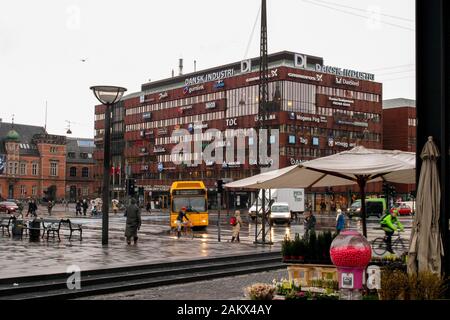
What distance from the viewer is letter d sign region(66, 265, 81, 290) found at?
13258mm

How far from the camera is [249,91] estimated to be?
9044 cm

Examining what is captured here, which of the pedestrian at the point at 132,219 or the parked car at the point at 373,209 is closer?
the pedestrian at the point at 132,219

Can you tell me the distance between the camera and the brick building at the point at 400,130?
327 feet

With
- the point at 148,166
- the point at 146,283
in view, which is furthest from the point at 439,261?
the point at 148,166

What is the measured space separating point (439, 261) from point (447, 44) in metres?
3.14

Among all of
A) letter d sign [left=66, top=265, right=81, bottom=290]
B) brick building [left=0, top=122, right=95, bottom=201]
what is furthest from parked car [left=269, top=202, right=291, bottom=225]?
brick building [left=0, top=122, right=95, bottom=201]

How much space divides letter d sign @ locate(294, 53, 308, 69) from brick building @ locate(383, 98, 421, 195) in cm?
2231

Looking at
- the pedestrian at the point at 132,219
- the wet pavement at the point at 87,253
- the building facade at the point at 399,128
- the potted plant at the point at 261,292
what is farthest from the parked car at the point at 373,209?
the potted plant at the point at 261,292

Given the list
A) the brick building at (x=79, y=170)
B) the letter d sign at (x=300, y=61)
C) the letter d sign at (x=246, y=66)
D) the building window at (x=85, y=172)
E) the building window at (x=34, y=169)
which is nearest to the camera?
the letter d sign at (x=300, y=61)

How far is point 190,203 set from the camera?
118ft

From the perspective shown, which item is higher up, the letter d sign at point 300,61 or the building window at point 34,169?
the letter d sign at point 300,61

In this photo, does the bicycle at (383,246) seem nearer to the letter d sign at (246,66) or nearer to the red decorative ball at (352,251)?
the red decorative ball at (352,251)

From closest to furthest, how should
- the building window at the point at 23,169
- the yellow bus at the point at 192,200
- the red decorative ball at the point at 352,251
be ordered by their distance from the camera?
the red decorative ball at the point at 352,251 → the yellow bus at the point at 192,200 → the building window at the point at 23,169
